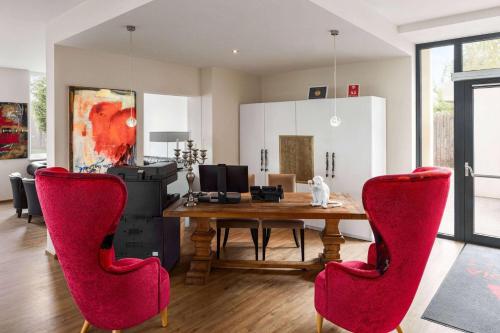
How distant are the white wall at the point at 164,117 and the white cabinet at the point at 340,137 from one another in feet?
5.28

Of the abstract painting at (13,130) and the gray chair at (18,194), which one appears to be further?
the abstract painting at (13,130)

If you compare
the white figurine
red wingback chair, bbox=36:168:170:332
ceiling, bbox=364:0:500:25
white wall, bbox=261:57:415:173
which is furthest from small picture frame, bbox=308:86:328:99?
red wingback chair, bbox=36:168:170:332

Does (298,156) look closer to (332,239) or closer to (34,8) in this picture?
(332,239)

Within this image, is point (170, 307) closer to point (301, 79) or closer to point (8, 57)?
point (301, 79)

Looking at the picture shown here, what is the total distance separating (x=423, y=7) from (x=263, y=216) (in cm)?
277

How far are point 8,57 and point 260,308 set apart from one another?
642 centimetres

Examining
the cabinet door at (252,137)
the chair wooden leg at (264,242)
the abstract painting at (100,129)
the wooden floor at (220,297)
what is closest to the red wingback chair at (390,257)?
the wooden floor at (220,297)

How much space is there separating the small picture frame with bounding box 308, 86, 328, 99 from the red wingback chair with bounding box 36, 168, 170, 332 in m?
3.90

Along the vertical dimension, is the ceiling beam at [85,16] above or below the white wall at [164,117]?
above

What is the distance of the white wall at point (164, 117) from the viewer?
23.4 ft

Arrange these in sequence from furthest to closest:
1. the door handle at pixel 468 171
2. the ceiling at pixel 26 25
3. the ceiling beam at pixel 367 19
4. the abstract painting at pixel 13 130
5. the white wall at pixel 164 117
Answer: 1. the abstract painting at pixel 13 130
2. the white wall at pixel 164 117
3. the door handle at pixel 468 171
4. the ceiling at pixel 26 25
5. the ceiling beam at pixel 367 19

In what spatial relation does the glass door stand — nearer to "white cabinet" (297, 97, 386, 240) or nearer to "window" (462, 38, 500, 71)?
"window" (462, 38, 500, 71)

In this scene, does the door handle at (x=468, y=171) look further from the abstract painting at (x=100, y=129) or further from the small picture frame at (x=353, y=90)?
the abstract painting at (x=100, y=129)

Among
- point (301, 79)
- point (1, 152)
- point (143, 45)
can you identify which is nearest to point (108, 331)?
point (143, 45)
